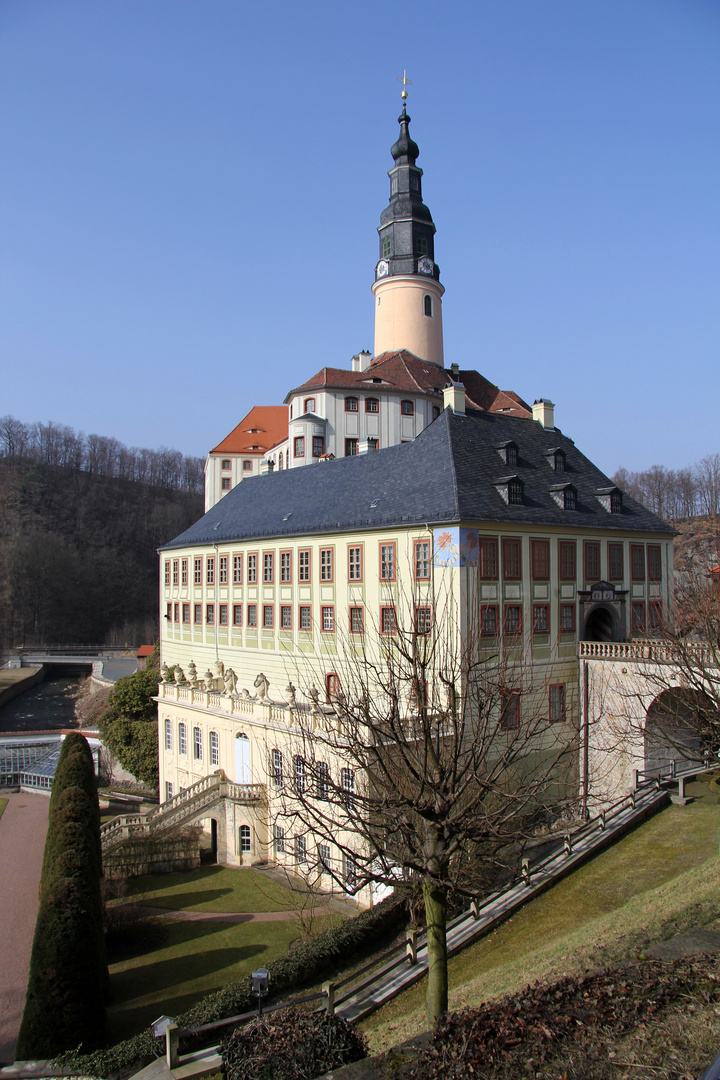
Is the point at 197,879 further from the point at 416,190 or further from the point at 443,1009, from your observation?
the point at 416,190

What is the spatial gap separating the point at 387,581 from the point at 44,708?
50.5m

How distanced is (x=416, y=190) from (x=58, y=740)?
47.2 meters

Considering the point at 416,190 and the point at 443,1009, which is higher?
the point at 416,190

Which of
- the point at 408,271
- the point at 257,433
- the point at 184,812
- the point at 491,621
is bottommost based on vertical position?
the point at 184,812

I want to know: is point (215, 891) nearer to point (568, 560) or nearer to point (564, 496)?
point (568, 560)

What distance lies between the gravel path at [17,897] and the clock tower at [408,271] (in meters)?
39.8

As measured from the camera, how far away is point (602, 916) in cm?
1589

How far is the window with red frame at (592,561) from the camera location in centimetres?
2778

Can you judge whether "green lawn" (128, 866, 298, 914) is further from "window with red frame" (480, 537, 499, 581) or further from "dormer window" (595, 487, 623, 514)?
"dormer window" (595, 487, 623, 514)

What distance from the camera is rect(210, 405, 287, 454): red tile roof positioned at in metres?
67.4

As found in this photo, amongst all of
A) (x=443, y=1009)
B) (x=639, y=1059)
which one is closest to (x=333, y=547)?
(x=443, y=1009)

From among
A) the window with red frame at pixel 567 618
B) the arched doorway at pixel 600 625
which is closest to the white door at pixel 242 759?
the window with red frame at pixel 567 618

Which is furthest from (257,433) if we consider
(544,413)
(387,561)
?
(387,561)

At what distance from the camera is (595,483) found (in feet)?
102
